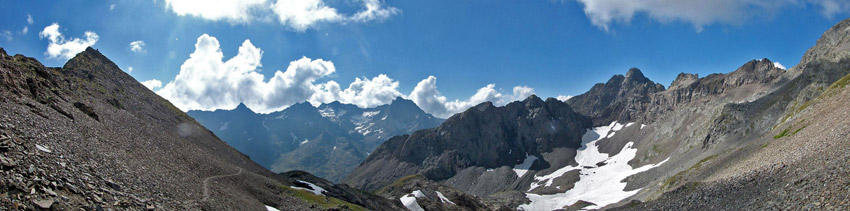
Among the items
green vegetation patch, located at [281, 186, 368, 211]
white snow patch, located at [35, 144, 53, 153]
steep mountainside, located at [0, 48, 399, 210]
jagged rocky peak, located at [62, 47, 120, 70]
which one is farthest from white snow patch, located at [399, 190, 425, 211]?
jagged rocky peak, located at [62, 47, 120, 70]

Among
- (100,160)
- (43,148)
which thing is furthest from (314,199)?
(43,148)

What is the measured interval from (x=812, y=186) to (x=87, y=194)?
48.3 meters

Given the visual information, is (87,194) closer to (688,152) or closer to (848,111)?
(848,111)

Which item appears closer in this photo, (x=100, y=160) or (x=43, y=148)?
(x=43, y=148)

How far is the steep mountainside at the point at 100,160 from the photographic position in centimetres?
A: 1833

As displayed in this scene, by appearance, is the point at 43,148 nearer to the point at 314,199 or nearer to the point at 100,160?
the point at 100,160

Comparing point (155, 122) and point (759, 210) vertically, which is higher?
point (155, 122)

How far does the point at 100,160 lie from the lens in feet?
94.6

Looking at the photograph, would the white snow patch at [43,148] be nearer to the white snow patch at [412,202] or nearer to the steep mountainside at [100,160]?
the steep mountainside at [100,160]

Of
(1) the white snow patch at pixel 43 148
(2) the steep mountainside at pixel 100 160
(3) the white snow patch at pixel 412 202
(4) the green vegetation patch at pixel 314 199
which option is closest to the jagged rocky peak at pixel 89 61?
(2) the steep mountainside at pixel 100 160

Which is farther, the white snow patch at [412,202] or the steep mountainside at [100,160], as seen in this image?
the white snow patch at [412,202]

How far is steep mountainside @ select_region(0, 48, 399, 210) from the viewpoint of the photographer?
722 inches

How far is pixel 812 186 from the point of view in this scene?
31.1 m

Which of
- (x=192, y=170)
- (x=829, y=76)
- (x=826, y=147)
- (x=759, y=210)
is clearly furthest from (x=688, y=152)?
(x=192, y=170)
